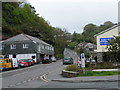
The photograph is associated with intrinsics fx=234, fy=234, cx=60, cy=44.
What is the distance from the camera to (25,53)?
6169 centimetres

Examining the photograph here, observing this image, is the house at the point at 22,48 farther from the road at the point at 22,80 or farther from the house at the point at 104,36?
the road at the point at 22,80

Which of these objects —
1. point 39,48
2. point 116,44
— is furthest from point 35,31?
point 116,44

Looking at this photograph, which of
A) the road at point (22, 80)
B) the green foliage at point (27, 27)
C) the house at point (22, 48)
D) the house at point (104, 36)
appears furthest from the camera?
the green foliage at point (27, 27)

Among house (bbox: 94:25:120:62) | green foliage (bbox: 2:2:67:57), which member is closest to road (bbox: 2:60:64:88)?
house (bbox: 94:25:120:62)

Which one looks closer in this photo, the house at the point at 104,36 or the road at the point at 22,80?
the road at the point at 22,80

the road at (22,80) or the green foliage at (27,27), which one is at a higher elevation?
the green foliage at (27,27)

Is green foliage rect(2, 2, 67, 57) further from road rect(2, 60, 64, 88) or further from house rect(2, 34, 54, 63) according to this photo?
road rect(2, 60, 64, 88)

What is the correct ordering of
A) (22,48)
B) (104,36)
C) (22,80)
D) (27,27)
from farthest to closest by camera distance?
1. (27,27)
2. (22,48)
3. (104,36)
4. (22,80)

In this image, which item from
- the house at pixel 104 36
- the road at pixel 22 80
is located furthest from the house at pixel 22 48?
the road at pixel 22 80

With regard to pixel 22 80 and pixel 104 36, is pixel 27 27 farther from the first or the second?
pixel 22 80

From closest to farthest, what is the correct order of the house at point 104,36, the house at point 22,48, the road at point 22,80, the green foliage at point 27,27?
the road at point 22,80
the house at point 104,36
the house at point 22,48
the green foliage at point 27,27

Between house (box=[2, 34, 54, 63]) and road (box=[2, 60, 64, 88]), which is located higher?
house (box=[2, 34, 54, 63])

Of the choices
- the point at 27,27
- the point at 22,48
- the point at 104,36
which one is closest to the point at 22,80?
the point at 104,36

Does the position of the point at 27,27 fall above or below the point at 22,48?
above
